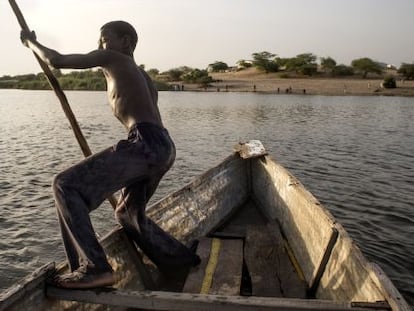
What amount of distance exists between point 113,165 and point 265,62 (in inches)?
3578

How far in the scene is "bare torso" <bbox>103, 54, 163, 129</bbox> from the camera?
149 inches

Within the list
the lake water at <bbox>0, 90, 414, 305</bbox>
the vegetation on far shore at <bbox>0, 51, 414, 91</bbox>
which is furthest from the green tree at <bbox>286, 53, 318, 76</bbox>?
the lake water at <bbox>0, 90, 414, 305</bbox>

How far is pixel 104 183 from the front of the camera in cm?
360

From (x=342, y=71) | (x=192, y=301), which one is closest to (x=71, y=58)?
(x=192, y=301)

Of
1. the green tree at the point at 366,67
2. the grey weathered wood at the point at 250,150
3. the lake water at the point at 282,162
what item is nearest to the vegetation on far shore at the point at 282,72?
the green tree at the point at 366,67

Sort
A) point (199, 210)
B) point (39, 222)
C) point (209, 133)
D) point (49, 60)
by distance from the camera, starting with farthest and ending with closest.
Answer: point (209, 133)
point (39, 222)
point (199, 210)
point (49, 60)

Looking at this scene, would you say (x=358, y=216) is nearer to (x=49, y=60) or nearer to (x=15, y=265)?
(x=15, y=265)

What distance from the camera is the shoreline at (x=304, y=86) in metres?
59.8

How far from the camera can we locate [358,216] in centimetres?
951

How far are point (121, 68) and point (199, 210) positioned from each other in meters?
3.40

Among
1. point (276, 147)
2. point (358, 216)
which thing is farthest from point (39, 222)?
point (276, 147)

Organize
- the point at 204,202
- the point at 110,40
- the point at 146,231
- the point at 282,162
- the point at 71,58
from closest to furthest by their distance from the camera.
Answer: the point at 71,58 → the point at 110,40 → the point at 146,231 → the point at 204,202 → the point at 282,162

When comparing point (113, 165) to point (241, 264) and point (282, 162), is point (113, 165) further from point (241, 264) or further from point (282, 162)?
point (282, 162)

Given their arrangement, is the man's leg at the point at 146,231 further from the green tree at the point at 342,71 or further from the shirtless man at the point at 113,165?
the green tree at the point at 342,71
